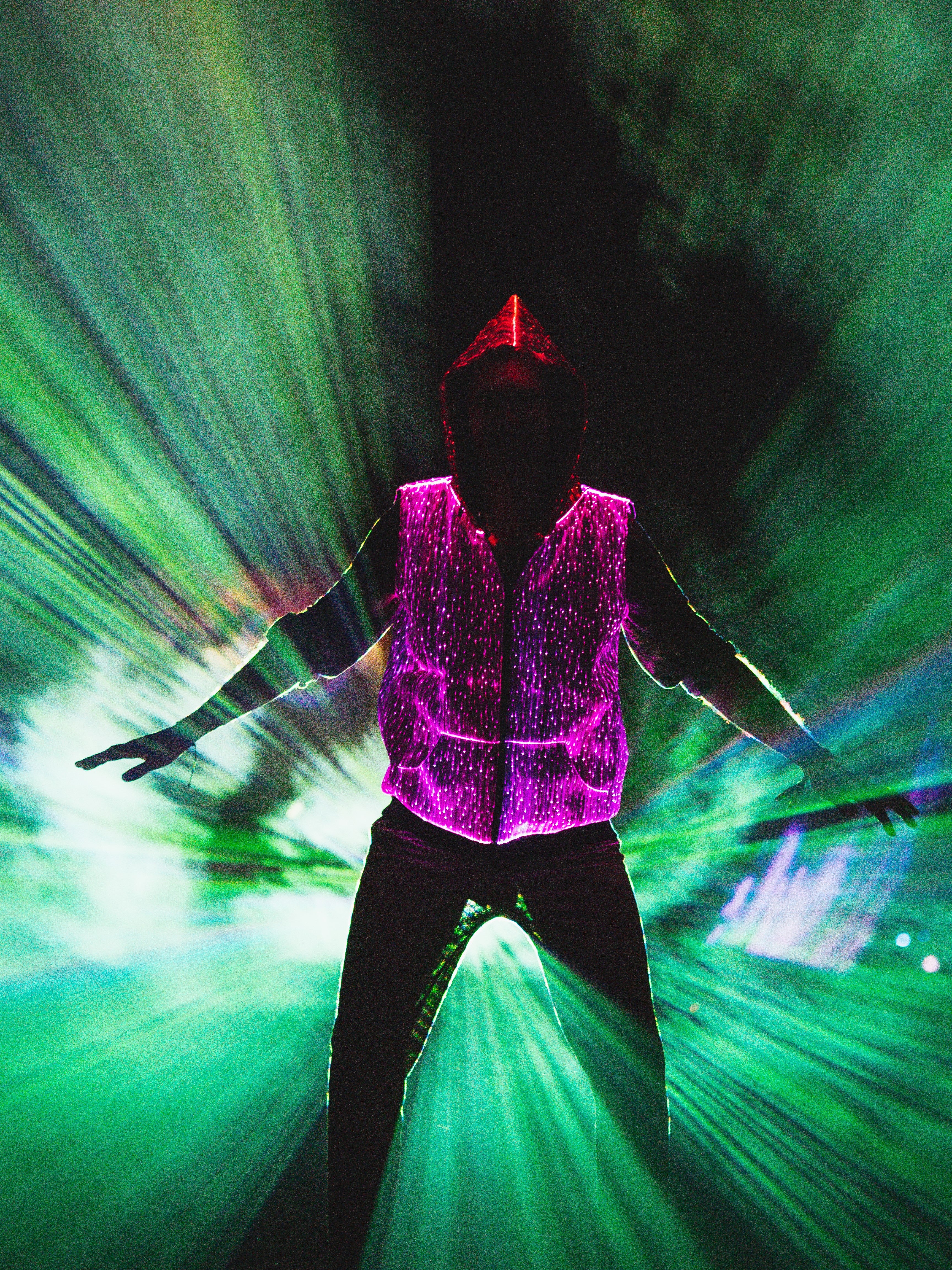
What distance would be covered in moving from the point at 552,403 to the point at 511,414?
112 mm

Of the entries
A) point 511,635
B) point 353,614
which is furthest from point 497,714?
point 353,614

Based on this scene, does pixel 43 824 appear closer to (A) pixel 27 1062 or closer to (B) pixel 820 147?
(A) pixel 27 1062

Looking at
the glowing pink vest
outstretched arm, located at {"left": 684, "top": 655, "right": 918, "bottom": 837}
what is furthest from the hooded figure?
outstretched arm, located at {"left": 684, "top": 655, "right": 918, "bottom": 837}

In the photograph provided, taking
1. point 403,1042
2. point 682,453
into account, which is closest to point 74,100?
point 682,453

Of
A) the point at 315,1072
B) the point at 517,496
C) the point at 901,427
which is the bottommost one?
the point at 315,1072

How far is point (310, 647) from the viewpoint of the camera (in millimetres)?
1210

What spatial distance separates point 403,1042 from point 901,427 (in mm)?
1687

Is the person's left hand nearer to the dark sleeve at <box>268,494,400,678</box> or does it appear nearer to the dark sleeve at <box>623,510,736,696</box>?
the dark sleeve at <box>623,510,736,696</box>

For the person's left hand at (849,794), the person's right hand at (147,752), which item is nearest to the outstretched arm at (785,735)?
the person's left hand at (849,794)

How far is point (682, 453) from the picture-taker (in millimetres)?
1781

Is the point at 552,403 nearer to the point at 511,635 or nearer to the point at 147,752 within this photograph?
the point at 511,635

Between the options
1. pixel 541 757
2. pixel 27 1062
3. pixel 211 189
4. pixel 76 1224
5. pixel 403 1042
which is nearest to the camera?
pixel 403 1042

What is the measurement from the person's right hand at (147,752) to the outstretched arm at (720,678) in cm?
83

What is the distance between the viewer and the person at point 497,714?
1.03 meters
